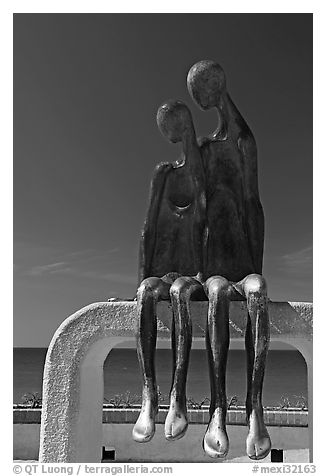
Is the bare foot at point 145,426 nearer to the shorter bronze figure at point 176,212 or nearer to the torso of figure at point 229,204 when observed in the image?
the shorter bronze figure at point 176,212

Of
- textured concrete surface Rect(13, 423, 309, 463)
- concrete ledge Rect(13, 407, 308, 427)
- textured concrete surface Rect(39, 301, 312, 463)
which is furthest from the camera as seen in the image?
concrete ledge Rect(13, 407, 308, 427)

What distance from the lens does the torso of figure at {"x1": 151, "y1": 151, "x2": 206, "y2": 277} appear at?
18.4ft

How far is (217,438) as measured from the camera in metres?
4.63

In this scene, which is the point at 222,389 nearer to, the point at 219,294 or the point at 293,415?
the point at 219,294

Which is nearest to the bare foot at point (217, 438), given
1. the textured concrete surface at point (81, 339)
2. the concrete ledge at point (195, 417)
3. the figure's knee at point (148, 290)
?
the textured concrete surface at point (81, 339)

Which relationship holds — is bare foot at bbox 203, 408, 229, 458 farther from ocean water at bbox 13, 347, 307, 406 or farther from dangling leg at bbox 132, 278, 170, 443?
ocean water at bbox 13, 347, 307, 406

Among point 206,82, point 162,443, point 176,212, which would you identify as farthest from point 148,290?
point 162,443

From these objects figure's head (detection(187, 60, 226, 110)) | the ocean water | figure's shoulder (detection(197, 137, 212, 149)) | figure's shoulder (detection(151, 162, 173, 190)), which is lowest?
the ocean water

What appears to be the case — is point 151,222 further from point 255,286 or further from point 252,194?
point 255,286

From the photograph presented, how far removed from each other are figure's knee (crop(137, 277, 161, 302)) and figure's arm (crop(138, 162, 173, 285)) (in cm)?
48

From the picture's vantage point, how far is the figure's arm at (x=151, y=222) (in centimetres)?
557

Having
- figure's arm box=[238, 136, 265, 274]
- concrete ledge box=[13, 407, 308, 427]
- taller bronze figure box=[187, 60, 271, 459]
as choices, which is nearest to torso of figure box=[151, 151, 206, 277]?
taller bronze figure box=[187, 60, 271, 459]

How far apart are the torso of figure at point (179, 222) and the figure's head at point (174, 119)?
0.28 meters
